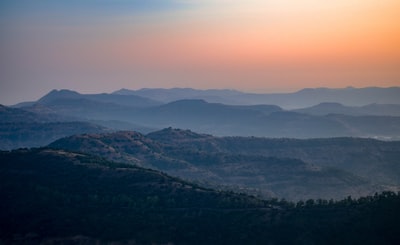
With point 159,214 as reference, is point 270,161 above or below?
above

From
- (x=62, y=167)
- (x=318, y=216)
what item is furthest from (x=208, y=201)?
(x=62, y=167)

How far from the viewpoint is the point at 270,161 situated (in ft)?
515

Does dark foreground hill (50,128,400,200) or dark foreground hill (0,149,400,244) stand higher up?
dark foreground hill (50,128,400,200)

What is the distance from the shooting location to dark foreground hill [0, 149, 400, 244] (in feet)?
194

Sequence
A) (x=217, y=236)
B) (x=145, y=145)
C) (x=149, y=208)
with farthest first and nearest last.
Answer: (x=145, y=145) < (x=149, y=208) < (x=217, y=236)

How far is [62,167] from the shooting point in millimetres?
94125

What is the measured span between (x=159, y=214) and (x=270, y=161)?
3573 inches

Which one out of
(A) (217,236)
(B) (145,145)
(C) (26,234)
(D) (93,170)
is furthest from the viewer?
(B) (145,145)

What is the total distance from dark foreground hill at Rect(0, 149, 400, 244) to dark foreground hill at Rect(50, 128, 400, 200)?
1562 inches

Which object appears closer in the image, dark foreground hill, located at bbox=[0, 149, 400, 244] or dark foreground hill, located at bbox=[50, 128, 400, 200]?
dark foreground hill, located at bbox=[0, 149, 400, 244]

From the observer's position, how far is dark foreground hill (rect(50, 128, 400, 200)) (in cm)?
13512

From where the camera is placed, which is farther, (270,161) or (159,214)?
(270,161)

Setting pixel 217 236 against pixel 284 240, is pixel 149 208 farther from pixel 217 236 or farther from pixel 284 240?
pixel 284 240

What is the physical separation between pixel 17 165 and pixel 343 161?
11955 centimetres
